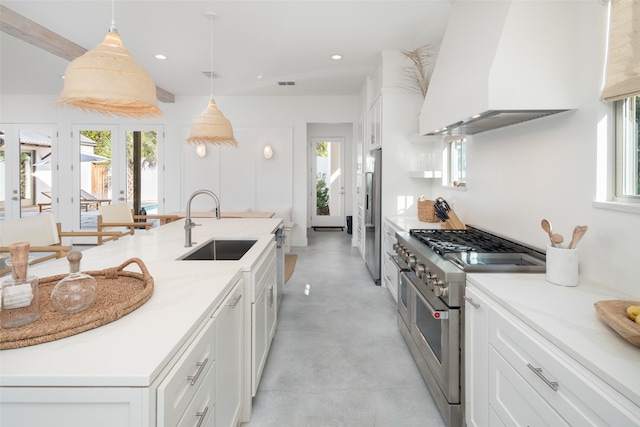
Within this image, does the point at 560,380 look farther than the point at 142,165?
No

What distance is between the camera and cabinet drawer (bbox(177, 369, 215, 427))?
104 centimetres

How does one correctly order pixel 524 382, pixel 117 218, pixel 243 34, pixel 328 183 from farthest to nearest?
pixel 328 183 < pixel 117 218 < pixel 243 34 < pixel 524 382

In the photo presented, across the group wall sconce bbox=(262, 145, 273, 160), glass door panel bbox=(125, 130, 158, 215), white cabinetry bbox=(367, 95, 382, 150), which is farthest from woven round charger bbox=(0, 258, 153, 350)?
glass door panel bbox=(125, 130, 158, 215)

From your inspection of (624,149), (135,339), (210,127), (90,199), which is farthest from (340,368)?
(90,199)

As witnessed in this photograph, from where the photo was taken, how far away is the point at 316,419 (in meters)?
1.91

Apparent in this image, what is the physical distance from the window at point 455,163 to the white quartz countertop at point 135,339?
259 cm

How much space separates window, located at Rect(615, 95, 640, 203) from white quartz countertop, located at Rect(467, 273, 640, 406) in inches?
17.0

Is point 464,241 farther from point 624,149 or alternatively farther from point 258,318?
point 258,318

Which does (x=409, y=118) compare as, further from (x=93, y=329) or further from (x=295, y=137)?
(x=93, y=329)

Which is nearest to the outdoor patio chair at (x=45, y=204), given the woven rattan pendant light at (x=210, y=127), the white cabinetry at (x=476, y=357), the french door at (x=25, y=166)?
the french door at (x=25, y=166)

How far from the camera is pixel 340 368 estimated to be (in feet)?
7.97

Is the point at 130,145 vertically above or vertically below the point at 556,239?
above

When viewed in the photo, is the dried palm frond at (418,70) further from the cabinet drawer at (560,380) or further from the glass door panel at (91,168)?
the glass door panel at (91,168)

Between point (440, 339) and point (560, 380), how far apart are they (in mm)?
842
